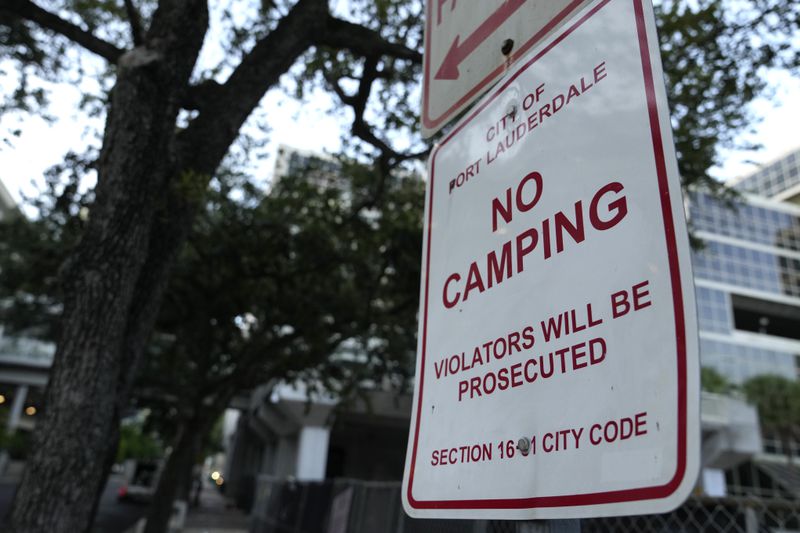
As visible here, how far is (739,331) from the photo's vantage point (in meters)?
43.9

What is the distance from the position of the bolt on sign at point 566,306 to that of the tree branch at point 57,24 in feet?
12.7

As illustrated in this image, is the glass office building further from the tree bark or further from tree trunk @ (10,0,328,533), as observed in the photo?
tree trunk @ (10,0,328,533)

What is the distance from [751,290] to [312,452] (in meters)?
35.8

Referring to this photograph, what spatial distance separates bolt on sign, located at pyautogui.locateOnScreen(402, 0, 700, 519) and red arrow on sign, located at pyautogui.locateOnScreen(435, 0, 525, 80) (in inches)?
10.6

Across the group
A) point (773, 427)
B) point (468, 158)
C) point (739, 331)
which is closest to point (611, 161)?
point (468, 158)

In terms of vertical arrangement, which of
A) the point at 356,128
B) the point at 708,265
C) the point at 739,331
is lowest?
the point at 356,128

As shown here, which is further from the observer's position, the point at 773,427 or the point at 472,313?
the point at 773,427

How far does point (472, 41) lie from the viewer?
178 centimetres

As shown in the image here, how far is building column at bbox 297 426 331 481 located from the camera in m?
22.3

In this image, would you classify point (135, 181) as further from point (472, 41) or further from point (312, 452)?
point (312, 452)

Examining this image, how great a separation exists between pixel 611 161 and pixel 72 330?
2904mm

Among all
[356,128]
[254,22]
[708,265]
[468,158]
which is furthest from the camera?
[708,265]

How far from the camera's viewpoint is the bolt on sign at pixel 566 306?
2.97 ft

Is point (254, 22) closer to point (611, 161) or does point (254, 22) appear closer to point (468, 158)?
point (468, 158)
